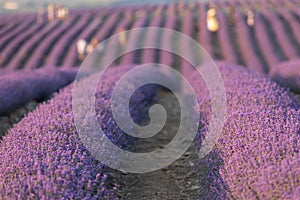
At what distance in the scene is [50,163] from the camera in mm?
2941

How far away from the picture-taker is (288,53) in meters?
13.2

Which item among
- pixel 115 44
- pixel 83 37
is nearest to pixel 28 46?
pixel 83 37

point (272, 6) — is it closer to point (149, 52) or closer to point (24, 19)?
point (149, 52)

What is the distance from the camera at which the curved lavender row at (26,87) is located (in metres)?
6.33

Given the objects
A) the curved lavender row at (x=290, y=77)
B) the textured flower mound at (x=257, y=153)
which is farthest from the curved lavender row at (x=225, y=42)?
the textured flower mound at (x=257, y=153)

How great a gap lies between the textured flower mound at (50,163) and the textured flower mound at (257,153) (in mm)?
874

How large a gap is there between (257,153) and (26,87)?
16.3 feet

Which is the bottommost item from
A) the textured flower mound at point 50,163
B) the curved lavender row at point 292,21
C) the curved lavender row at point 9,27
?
the textured flower mound at point 50,163

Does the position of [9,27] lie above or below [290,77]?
above

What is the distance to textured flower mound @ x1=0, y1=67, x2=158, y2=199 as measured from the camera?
2662 mm

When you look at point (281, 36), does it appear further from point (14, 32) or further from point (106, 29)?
point (14, 32)

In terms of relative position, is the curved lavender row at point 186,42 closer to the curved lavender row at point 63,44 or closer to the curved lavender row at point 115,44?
the curved lavender row at point 115,44

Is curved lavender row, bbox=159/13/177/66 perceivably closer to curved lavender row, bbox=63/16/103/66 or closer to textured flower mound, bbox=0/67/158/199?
curved lavender row, bbox=63/16/103/66

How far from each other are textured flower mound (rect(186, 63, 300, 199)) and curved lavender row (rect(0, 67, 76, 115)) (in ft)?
10.2
